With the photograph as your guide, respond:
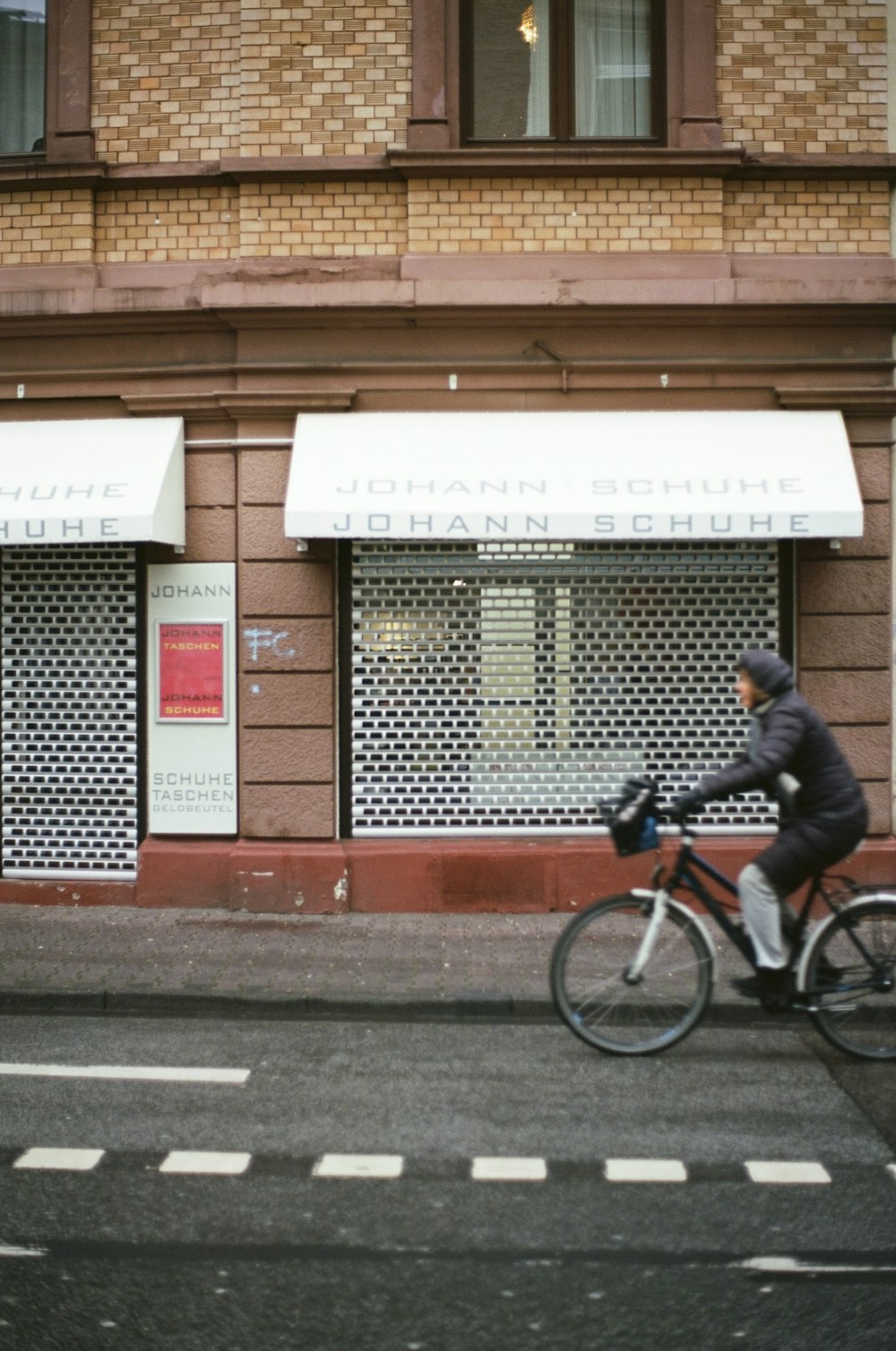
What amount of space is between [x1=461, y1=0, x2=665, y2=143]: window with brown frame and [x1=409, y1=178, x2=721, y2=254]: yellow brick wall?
1.76 feet

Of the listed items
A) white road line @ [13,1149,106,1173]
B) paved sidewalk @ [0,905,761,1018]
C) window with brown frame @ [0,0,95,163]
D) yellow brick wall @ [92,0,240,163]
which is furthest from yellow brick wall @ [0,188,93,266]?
white road line @ [13,1149,106,1173]

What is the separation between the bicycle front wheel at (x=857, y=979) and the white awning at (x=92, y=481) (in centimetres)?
527

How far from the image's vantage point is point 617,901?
6.45 meters

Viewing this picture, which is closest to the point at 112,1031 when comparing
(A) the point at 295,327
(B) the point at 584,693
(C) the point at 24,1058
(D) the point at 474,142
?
(C) the point at 24,1058

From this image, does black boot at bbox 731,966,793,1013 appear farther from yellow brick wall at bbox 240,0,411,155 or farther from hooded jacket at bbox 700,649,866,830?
yellow brick wall at bbox 240,0,411,155

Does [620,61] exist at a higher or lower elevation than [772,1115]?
higher

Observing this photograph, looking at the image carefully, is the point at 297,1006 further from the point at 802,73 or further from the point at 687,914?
the point at 802,73

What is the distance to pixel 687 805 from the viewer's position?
20.6 ft

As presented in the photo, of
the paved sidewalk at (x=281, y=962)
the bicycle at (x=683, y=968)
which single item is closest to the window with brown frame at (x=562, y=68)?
the paved sidewalk at (x=281, y=962)

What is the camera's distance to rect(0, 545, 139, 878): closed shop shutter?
10508 millimetres

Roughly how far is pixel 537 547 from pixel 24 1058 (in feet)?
17.1

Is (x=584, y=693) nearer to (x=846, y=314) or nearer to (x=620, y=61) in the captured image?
(x=846, y=314)

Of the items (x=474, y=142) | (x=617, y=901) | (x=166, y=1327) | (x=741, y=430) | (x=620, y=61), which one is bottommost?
→ (x=166, y=1327)

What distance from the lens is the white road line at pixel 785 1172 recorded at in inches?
196
